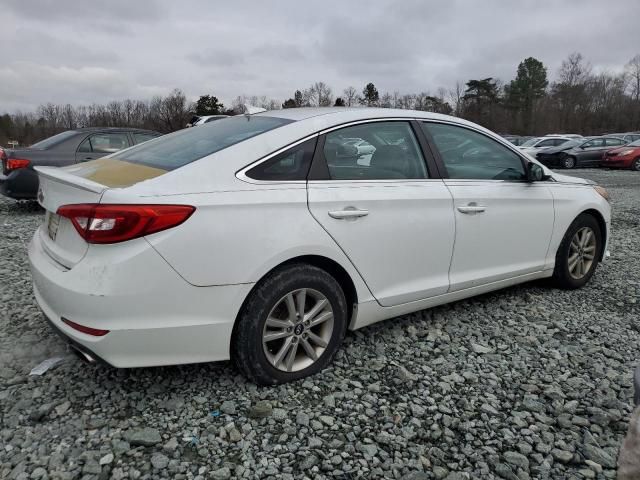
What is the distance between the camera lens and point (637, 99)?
61188 millimetres

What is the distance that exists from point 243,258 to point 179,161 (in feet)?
2.11

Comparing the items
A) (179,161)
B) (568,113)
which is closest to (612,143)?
(179,161)

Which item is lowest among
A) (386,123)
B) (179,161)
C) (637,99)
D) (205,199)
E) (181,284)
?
(181,284)

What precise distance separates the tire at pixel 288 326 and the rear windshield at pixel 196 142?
76cm

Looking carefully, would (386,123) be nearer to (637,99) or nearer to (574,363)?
(574,363)

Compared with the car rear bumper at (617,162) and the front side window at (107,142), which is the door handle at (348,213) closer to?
the front side window at (107,142)

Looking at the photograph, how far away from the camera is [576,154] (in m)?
22.0

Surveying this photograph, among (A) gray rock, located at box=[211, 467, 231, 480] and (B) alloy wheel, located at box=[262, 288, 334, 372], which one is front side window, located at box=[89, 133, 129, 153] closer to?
(B) alloy wheel, located at box=[262, 288, 334, 372]

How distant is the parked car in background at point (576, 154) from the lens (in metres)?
22.1

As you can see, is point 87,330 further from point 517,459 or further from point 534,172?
point 534,172

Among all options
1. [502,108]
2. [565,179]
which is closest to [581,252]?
[565,179]

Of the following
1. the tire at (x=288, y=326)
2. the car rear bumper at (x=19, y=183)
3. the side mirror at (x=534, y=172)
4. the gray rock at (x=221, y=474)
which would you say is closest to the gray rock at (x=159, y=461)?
the gray rock at (x=221, y=474)

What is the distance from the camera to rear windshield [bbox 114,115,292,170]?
103 inches

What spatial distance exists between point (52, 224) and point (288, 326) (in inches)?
53.5
